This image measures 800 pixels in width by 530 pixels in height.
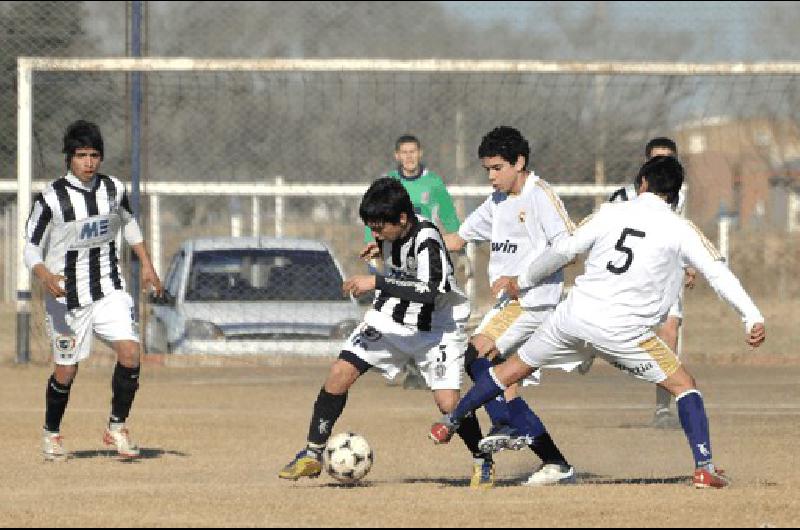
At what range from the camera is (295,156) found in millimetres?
32281

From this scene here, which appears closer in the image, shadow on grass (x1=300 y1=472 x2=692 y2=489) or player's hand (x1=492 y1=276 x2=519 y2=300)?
shadow on grass (x1=300 y1=472 x2=692 y2=489)

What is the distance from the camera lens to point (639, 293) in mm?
9445

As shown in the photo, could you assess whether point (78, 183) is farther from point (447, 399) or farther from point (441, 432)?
point (441, 432)

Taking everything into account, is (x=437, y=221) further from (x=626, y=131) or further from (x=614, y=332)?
(x=626, y=131)

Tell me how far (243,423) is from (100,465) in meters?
2.74

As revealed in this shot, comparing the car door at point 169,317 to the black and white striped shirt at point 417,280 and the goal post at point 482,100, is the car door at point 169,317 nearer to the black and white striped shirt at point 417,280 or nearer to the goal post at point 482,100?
the goal post at point 482,100

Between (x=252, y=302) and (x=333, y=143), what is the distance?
23.6 feet

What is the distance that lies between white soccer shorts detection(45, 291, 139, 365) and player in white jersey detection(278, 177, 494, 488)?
7.98 feet

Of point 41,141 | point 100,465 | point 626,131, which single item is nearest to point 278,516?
point 100,465

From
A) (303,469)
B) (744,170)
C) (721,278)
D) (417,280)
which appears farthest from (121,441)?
(744,170)

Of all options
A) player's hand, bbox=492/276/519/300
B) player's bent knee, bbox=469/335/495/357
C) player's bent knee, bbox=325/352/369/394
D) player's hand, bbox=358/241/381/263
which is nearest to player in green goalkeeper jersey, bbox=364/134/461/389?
player's bent knee, bbox=469/335/495/357

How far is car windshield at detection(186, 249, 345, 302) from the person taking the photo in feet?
62.0

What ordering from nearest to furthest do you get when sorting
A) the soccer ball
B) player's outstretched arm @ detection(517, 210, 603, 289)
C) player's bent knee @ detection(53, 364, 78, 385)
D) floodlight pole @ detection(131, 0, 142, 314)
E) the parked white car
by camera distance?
player's outstretched arm @ detection(517, 210, 603, 289)
the soccer ball
player's bent knee @ detection(53, 364, 78, 385)
the parked white car
floodlight pole @ detection(131, 0, 142, 314)

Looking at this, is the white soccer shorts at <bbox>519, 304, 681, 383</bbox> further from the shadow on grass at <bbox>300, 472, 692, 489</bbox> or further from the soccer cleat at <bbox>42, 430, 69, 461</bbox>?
the soccer cleat at <bbox>42, 430, 69, 461</bbox>
